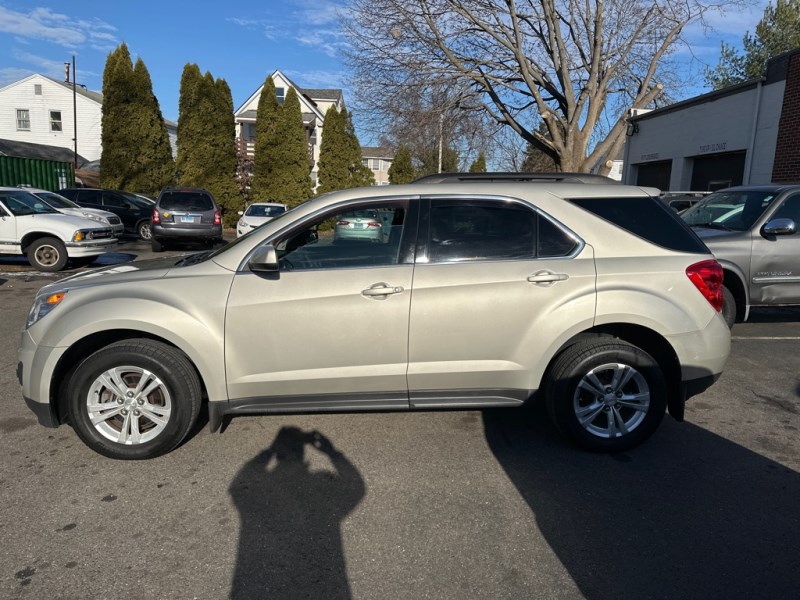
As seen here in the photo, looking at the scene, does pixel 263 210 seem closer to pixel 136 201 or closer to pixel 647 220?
pixel 136 201

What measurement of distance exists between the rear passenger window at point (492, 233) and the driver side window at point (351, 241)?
0.84 feet

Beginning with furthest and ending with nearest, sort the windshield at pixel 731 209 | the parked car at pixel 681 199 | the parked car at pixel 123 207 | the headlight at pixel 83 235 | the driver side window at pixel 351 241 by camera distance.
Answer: the parked car at pixel 123 207 → the headlight at pixel 83 235 → the parked car at pixel 681 199 → the windshield at pixel 731 209 → the driver side window at pixel 351 241

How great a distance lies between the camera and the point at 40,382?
3.56 metres

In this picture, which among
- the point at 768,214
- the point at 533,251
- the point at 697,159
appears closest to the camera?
the point at 533,251

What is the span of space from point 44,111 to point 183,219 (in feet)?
105

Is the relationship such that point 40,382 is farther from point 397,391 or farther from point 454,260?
point 454,260

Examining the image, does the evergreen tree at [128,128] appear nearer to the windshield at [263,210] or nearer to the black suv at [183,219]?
the windshield at [263,210]

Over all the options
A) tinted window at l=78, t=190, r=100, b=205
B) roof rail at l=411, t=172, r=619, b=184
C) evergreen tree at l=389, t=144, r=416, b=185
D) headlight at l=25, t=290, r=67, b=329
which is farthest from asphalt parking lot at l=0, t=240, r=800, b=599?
evergreen tree at l=389, t=144, r=416, b=185

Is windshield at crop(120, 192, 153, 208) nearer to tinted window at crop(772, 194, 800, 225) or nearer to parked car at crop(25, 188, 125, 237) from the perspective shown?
parked car at crop(25, 188, 125, 237)

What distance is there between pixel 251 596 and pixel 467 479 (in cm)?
149

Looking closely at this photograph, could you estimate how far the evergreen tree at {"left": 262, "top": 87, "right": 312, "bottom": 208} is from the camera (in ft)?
92.6

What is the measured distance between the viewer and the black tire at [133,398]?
3535mm

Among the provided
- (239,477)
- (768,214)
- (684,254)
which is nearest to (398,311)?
(239,477)

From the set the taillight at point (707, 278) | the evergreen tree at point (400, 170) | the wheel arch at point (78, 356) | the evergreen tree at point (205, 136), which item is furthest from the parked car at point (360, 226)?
the evergreen tree at point (400, 170)
